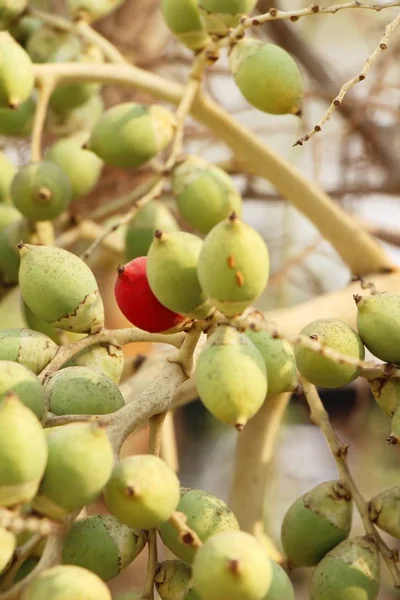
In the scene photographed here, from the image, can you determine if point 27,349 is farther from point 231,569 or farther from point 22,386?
point 231,569

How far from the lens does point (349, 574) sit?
27.9 inches

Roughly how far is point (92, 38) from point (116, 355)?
571mm

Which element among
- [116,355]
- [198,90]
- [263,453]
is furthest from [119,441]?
[198,90]

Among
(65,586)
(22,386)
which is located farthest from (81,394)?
(65,586)

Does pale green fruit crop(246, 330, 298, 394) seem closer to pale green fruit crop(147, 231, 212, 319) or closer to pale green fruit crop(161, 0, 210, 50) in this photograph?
pale green fruit crop(147, 231, 212, 319)

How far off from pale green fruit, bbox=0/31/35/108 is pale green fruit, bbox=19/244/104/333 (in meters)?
0.28

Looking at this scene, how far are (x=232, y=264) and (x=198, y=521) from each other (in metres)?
0.20

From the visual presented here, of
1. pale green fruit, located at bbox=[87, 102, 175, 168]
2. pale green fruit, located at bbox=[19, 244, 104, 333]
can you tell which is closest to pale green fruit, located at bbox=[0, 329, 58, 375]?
pale green fruit, located at bbox=[19, 244, 104, 333]

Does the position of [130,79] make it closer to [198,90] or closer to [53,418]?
[198,90]

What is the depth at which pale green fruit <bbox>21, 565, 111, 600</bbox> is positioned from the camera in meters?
0.56

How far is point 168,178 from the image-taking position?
113cm

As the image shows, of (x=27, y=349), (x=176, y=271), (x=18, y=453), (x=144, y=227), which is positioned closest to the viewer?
(x=18, y=453)

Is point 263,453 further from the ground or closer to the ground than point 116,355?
closer to the ground

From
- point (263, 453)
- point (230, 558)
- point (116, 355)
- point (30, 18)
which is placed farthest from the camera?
point (30, 18)
